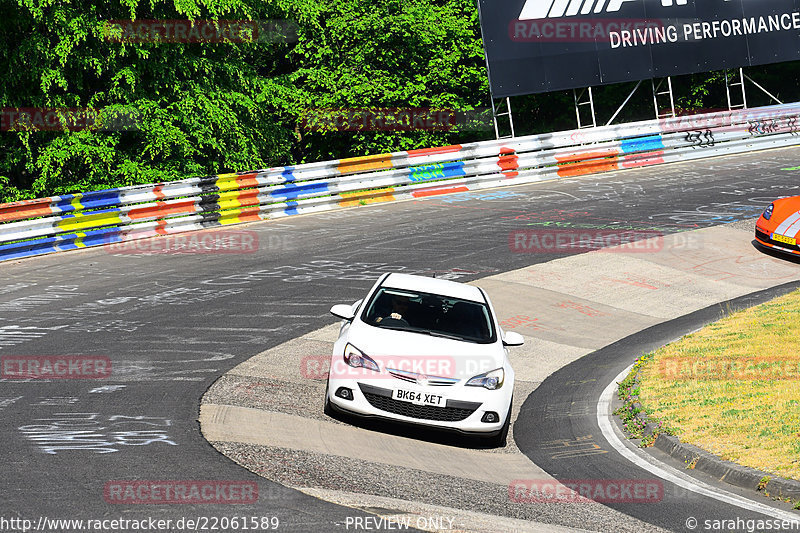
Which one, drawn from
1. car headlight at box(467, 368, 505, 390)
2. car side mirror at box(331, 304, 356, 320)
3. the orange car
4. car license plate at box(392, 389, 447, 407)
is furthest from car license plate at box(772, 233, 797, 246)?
car license plate at box(392, 389, 447, 407)

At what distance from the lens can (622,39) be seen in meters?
28.3

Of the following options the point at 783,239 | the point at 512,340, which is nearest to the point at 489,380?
the point at 512,340

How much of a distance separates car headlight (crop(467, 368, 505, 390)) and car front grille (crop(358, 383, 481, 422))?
0.69ft

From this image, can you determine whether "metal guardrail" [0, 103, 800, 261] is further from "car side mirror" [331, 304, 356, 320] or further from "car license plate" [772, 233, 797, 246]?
"car side mirror" [331, 304, 356, 320]

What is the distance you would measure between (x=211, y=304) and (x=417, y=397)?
6094 mm

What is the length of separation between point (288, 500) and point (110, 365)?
15.5 ft

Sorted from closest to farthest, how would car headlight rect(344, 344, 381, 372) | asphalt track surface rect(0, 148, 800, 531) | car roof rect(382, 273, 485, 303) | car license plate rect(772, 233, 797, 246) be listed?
asphalt track surface rect(0, 148, 800, 531) → car headlight rect(344, 344, 381, 372) → car roof rect(382, 273, 485, 303) → car license plate rect(772, 233, 797, 246)

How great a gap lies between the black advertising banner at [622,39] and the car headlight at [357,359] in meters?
19.3

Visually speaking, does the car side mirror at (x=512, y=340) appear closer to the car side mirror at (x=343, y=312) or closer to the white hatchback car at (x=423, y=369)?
the white hatchback car at (x=423, y=369)

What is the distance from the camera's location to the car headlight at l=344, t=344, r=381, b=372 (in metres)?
8.65

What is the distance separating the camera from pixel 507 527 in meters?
Result: 6.48

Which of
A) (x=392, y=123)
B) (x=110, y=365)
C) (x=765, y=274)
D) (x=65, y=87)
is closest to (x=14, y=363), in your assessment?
(x=110, y=365)

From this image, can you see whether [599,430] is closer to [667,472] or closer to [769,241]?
[667,472]

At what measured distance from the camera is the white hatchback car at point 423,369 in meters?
8.48
